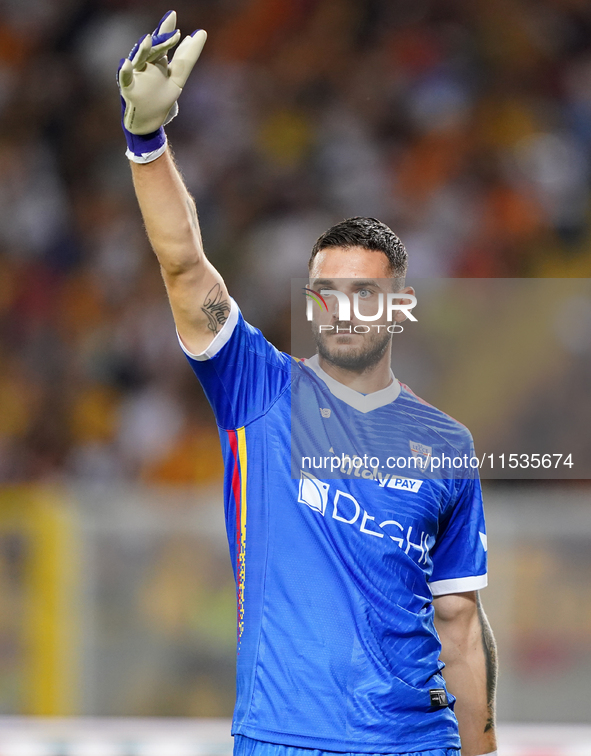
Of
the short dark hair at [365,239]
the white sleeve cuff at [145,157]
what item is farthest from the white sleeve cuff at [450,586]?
the white sleeve cuff at [145,157]

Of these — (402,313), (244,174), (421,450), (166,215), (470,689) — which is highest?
(244,174)


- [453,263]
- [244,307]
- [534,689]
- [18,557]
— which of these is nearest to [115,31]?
[244,307]

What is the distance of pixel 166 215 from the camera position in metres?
2.22

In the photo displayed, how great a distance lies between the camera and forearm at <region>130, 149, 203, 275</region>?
7.27 feet

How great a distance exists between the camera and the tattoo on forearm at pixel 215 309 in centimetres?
229

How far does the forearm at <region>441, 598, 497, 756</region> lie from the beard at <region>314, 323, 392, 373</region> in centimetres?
77

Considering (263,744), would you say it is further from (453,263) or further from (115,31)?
(115,31)

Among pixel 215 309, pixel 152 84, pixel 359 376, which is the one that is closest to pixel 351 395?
pixel 359 376

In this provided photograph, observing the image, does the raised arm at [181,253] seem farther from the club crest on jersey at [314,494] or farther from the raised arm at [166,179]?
the club crest on jersey at [314,494]

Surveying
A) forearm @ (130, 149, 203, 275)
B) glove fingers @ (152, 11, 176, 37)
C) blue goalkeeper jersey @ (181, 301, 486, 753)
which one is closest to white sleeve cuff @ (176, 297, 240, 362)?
blue goalkeeper jersey @ (181, 301, 486, 753)

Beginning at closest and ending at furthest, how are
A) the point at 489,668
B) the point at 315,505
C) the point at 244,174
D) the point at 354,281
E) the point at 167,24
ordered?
the point at 167,24 < the point at 315,505 < the point at 354,281 < the point at 489,668 < the point at 244,174

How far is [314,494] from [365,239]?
2.27 feet

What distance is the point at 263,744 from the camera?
2.21 meters

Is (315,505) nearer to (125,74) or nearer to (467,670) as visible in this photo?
(467,670)
